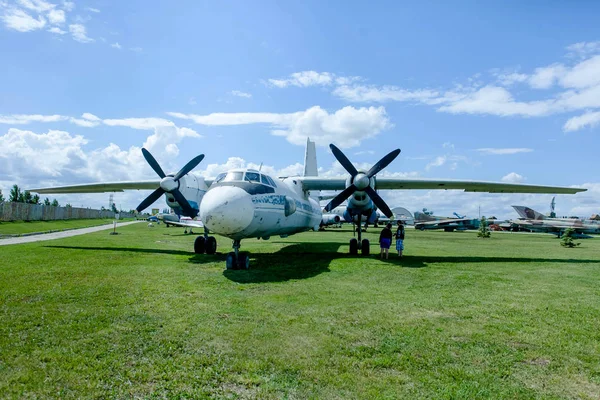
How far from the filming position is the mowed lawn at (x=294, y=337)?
431 centimetres

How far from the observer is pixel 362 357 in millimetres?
5172

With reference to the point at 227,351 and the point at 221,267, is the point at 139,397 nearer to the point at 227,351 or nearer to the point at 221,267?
the point at 227,351

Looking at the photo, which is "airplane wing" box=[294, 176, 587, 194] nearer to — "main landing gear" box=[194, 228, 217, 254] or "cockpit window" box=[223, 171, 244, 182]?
"main landing gear" box=[194, 228, 217, 254]

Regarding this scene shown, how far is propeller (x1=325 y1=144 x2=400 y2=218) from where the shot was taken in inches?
695

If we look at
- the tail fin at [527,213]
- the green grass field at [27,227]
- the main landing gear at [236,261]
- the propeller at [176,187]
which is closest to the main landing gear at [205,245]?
the propeller at [176,187]

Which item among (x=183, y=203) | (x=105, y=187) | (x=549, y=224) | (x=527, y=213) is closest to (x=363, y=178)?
(x=183, y=203)

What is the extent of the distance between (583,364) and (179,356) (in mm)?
5405

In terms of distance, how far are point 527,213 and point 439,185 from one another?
4630 cm

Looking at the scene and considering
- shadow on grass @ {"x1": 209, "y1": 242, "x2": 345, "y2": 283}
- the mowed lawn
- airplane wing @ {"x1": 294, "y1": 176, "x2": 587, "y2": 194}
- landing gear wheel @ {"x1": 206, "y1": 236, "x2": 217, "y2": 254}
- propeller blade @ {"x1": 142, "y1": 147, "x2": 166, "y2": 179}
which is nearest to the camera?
the mowed lawn

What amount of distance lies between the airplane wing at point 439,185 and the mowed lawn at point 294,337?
27.9ft

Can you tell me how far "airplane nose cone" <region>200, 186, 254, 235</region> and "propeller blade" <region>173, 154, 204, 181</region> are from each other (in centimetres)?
757

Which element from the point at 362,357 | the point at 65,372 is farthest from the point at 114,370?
the point at 362,357

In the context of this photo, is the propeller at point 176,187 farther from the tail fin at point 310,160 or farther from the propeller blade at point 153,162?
the tail fin at point 310,160

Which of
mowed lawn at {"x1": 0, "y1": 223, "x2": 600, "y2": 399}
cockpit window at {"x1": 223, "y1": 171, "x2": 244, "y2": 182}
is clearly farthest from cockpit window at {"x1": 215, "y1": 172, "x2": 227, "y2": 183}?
mowed lawn at {"x1": 0, "y1": 223, "x2": 600, "y2": 399}
